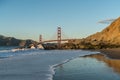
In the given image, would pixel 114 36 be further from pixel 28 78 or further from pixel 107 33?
pixel 28 78

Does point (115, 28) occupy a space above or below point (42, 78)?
above

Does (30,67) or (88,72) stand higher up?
(30,67)

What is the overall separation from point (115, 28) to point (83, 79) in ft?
400

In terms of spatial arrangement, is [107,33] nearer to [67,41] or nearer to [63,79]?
[67,41]

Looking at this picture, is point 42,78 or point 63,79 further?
point 42,78

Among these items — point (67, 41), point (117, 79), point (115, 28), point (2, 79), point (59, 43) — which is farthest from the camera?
point (115, 28)

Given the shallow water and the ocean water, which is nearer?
the shallow water

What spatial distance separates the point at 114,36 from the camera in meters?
127

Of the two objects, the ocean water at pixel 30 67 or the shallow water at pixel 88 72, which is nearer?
the shallow water at pixel 88 72

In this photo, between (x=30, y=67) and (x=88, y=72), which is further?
(x=30, y=67)

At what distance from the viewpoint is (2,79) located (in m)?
16.1

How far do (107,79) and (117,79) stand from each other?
0.50 meters

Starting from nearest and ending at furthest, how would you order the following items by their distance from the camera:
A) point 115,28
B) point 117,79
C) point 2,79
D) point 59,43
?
1. point 117,79
2. point 2,79
3. point 59,43
4. point 115,28

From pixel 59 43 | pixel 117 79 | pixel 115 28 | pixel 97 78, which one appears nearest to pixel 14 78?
pixel 97 78
